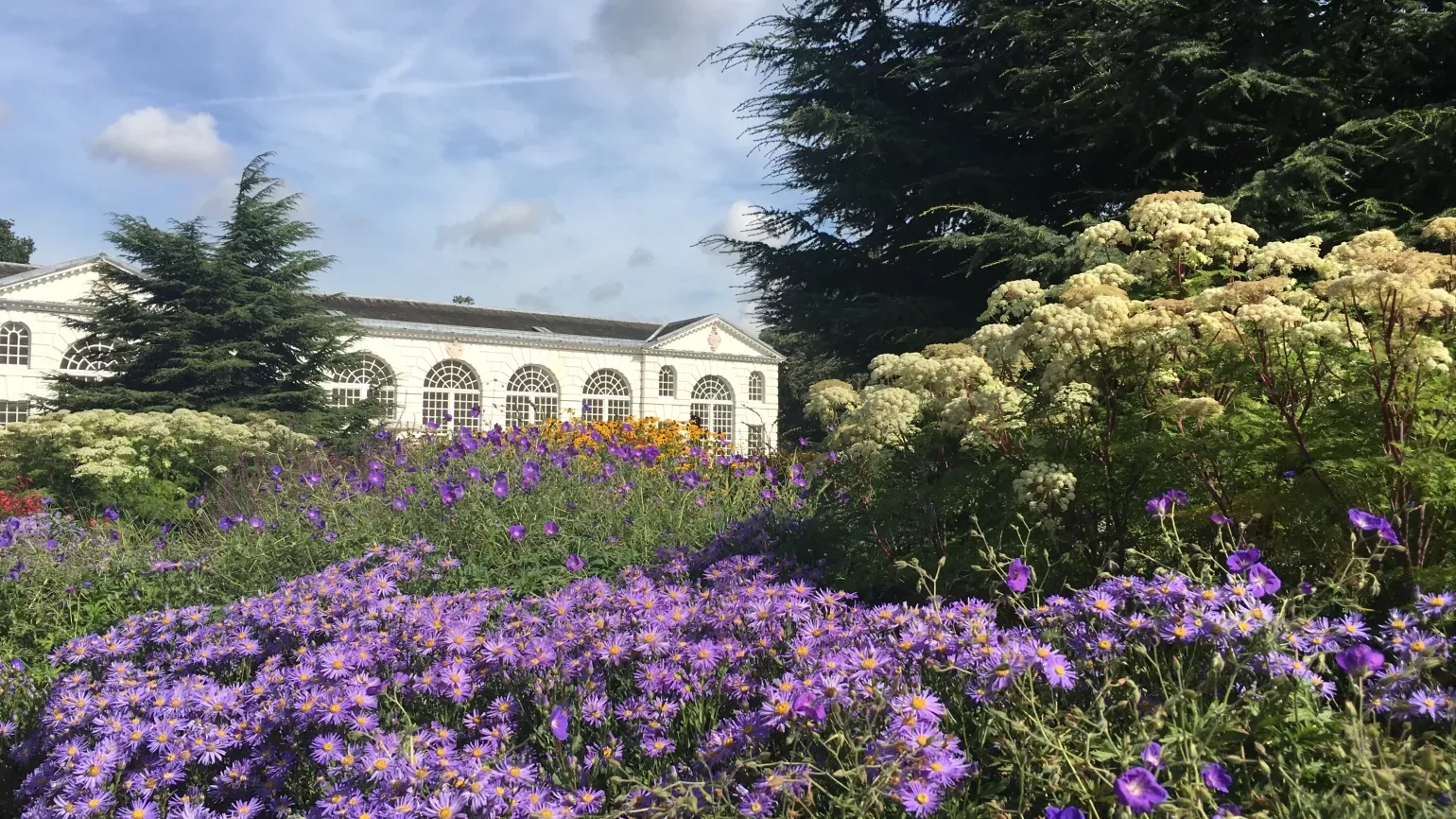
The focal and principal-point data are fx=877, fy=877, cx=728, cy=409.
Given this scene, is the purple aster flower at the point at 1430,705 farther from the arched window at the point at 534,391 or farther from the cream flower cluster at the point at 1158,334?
the arched window at the point at 534,391

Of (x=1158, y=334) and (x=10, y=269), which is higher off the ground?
(x=10, y=269)

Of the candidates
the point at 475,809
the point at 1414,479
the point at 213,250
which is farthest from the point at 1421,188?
Result: the point at 213,250

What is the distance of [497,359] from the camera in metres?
25.3

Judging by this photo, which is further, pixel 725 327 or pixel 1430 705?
pixel 725 327

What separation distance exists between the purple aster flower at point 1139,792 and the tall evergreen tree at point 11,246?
5646 centimetres

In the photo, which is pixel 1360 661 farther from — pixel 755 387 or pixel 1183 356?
pixel 755 387

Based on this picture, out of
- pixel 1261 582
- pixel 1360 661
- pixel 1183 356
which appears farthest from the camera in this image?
pixel 1183 356

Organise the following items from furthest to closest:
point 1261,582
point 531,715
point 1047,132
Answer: point 1047,132 → point 531,715 → point 1261,582

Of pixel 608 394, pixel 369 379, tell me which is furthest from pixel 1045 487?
pixel 608 394

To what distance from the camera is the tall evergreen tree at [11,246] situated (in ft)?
147

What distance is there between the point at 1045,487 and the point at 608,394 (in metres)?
25.3

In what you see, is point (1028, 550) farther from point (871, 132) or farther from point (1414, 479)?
point (871, 132)

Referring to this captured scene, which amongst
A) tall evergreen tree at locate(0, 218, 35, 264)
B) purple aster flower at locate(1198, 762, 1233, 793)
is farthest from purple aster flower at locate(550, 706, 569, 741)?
tall evergreen tree at locate(0, 218, 35, 264)

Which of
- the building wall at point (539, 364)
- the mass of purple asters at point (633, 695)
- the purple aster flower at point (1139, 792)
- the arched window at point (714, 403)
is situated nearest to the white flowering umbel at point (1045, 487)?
the mass of purple asters at point (633, 695)
